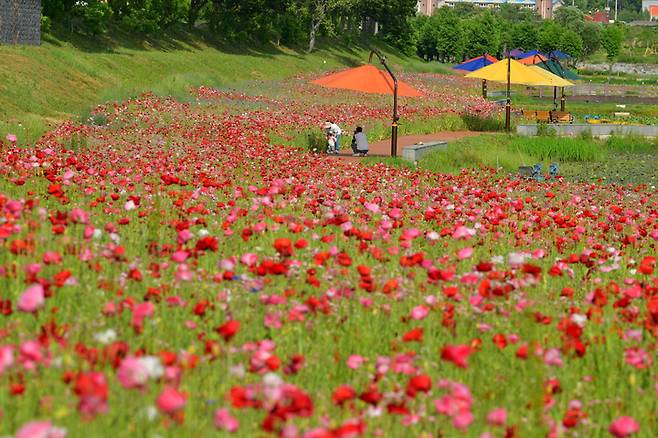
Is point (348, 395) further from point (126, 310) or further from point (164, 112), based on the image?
point (164, 112)

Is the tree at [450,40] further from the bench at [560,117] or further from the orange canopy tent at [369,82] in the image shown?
the orange canopy tent at [369,82]

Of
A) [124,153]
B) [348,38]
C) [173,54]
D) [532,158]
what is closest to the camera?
[124,153]

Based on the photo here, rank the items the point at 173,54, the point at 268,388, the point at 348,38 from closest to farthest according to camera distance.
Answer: the point at 268,388
the point at 173,54
the point at 348,38

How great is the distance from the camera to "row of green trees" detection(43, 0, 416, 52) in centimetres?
4919

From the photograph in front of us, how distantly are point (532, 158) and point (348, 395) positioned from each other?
71.1ft

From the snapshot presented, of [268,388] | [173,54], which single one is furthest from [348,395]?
[173,54]

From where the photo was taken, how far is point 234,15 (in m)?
70.4

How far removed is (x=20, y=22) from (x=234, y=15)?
31.5m

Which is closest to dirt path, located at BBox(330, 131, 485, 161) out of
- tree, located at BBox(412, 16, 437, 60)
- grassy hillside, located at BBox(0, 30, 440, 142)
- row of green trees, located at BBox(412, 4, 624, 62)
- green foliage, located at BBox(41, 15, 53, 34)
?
grassy hillside, located at BBox(0, 30, 440, 142)

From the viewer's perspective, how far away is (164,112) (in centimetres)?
2594

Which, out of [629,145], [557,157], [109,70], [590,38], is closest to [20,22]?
[109,70]

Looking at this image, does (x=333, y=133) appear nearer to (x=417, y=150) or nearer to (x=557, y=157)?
(x=417, y=150)

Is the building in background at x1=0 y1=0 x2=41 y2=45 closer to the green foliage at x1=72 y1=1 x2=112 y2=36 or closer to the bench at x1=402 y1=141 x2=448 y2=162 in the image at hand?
the green foliage at x1=72 y1=1 x2=112 y2=36

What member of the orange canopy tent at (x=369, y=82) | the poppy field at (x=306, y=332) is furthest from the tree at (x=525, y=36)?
the poppy field at (x=306, y=332)
